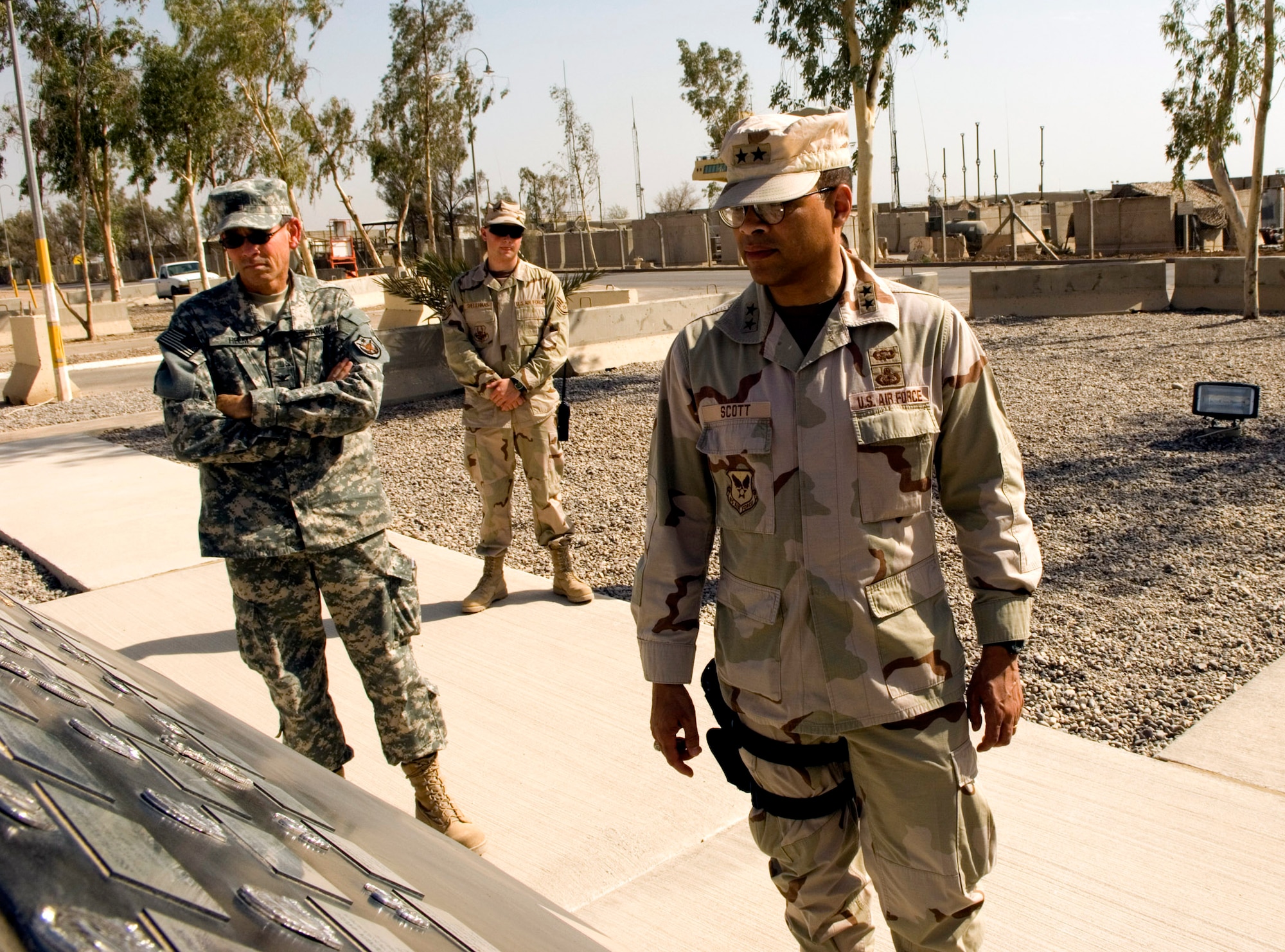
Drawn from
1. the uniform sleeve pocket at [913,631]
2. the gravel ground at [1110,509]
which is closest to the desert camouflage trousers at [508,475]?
the gravel ground at [1110,509]

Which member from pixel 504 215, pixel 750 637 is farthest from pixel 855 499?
pixel 504 215

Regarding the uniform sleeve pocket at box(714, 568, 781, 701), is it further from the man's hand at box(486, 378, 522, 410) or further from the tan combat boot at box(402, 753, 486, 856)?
the man's hand at box(486, 378, 522, 410)

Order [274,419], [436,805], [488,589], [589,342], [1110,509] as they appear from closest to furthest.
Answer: [274,419] < [436,805] < [488,589] < [1110,509] < [589,342]

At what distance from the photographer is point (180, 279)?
39062 millimetres

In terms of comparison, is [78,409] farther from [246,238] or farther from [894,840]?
[894,840]

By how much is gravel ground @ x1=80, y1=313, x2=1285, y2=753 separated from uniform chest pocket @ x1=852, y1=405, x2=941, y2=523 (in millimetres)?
2021

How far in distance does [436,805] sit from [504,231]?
301cm

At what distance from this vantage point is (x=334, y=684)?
4.56 meters

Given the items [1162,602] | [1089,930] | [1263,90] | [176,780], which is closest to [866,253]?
[1263,90]

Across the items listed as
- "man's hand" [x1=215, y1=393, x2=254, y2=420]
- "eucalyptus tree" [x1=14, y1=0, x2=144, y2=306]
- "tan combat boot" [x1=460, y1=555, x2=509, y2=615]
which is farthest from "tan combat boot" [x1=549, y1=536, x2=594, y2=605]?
"eucalyptus tree" [x1=14, y1=0, x2=144, y2=306]

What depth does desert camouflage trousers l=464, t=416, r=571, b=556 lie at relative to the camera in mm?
5355

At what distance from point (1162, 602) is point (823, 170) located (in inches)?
133

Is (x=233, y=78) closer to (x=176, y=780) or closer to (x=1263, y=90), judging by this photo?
(x=1263, y=90)

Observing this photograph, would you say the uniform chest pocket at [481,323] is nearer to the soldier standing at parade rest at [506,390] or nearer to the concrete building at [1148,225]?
the soldier standing at parade rest at [506,390]
